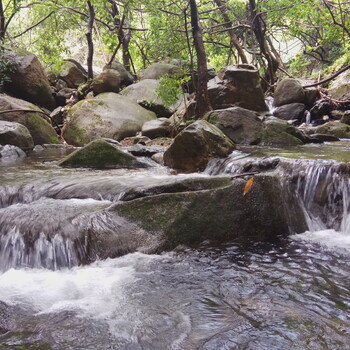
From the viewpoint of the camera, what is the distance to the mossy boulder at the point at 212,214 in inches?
138

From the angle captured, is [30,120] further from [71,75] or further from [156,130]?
[71,75]

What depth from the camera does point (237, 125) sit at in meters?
8.02

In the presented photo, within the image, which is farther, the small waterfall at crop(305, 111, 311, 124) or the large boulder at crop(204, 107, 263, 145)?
the small waterfall at crop(305, 111, 311, 124)

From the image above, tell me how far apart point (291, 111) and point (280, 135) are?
3.62 metres

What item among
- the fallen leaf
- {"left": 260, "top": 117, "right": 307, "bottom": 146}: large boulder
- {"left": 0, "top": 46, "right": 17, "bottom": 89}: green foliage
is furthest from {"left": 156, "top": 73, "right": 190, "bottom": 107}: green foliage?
the fallen leaf

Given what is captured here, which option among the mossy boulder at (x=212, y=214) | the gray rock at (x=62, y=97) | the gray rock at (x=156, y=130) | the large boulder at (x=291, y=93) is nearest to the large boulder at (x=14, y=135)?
the gray rock at (x=156, y=130)

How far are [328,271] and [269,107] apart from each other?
952 cm

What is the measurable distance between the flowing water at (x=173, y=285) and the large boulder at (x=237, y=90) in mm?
6912

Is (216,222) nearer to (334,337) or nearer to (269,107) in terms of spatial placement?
(334,337)

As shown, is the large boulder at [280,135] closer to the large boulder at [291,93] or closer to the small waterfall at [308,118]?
the small waterfall at [308,118]

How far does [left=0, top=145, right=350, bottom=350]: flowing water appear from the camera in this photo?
2.04 meters

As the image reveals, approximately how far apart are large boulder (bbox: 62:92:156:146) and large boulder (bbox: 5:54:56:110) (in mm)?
2031

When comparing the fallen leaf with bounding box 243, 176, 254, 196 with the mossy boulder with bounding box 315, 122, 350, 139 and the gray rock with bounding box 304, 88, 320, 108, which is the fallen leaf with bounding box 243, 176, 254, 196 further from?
the gray rock with bounding box 304, 88, 320, 108

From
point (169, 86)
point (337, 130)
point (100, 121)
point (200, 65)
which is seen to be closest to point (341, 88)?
point (337, 130)
